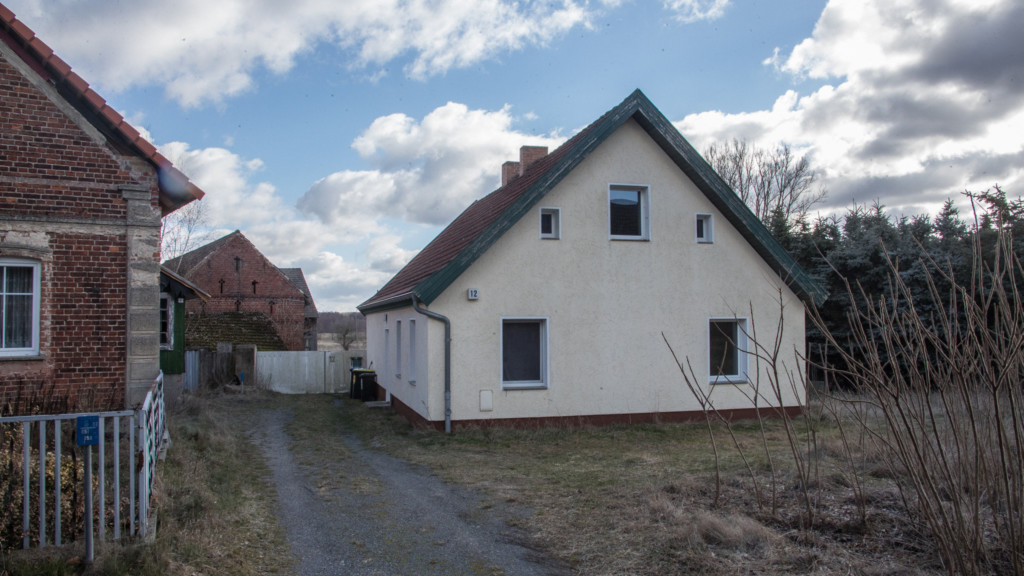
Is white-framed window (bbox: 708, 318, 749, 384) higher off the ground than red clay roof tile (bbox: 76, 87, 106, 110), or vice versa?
red clay roof tile (bbox: 76, 87, 106, 110)

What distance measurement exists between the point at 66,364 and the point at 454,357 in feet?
19.8

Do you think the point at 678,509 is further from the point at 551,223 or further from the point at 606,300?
the point at 551,223

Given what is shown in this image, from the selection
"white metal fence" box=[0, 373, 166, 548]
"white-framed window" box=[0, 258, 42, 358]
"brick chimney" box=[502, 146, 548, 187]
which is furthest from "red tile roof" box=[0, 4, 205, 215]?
"brick chimney" box=[502, 146, 548, 187]

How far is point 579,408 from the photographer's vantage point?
44.3 ft

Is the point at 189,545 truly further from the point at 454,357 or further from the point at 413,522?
the point at 454,357

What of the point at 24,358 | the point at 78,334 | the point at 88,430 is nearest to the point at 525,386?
the point at 78,334

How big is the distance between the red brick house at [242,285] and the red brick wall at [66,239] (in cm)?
2437

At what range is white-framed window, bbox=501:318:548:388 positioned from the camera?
13.4 m

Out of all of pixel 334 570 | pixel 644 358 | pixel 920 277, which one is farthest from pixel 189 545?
pixel 920 277

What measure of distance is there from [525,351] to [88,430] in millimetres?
9038

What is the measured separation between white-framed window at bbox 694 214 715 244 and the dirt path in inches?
311

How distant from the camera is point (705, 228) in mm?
14805

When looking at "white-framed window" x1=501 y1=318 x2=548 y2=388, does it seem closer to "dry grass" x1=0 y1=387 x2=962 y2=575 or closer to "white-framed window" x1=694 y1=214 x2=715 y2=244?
"dry grass" x1=0 y1=387 x2=962 y2=575

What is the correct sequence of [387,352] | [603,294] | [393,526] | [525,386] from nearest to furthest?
[393,526], [525,386], [603,294], [387,352]
